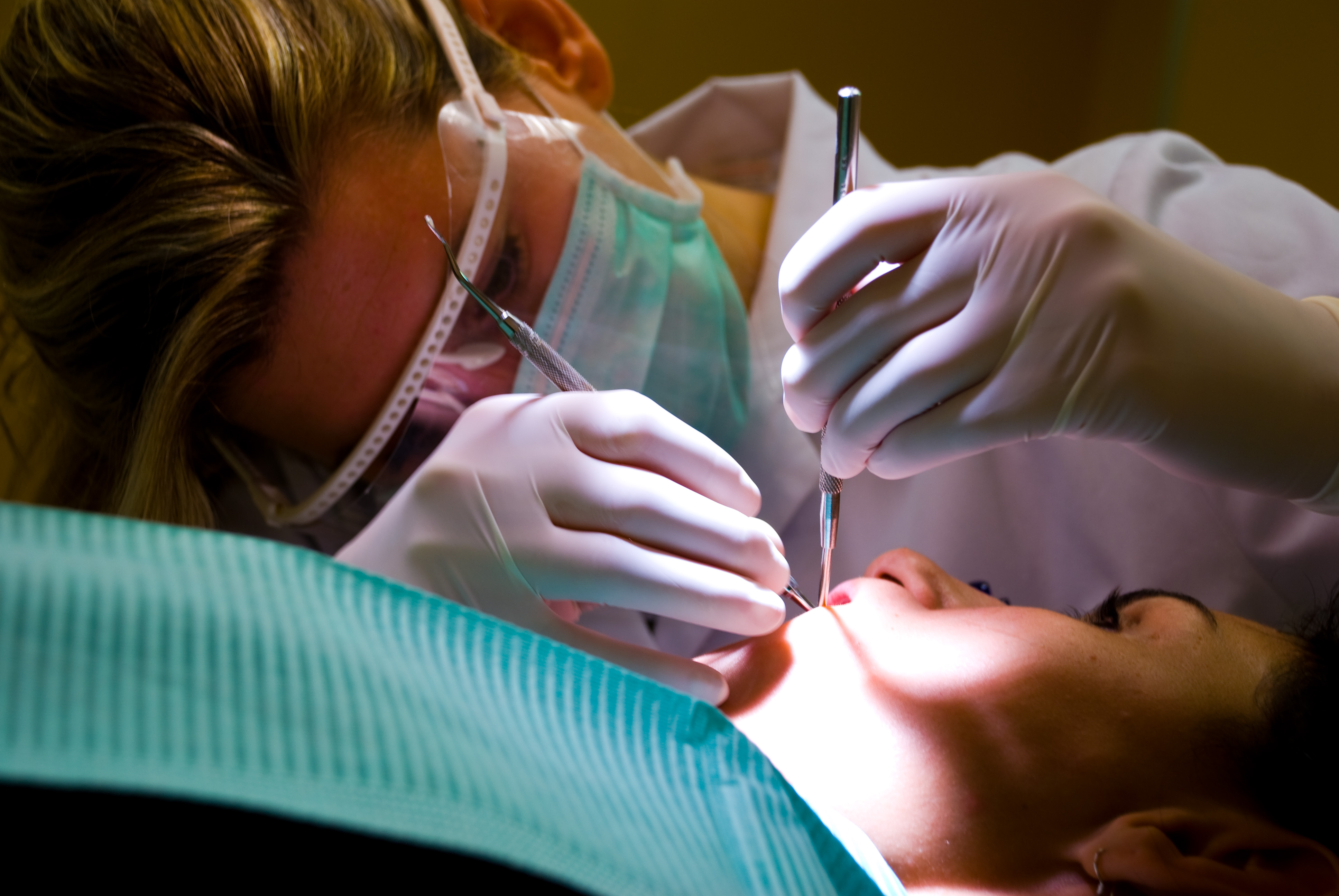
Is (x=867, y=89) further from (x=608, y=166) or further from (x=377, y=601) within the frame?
(x=377, y=601)

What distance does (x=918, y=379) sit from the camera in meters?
0.85

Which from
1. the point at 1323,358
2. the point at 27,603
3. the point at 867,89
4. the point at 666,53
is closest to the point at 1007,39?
the point at 867,89

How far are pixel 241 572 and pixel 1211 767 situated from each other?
0.93 m

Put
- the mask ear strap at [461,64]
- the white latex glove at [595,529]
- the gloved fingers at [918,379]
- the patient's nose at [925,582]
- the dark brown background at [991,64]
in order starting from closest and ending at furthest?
the gloved fingers at [918,379]
the white latex glove at [595,529]
the patient's nose at [925,582]
the mask ear strap at [461,64]
the dark brown background at [991,64]

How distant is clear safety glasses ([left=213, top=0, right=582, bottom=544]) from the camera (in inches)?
44.4

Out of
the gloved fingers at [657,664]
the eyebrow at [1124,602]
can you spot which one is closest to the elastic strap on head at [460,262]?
the gloved fingers at [657,664]

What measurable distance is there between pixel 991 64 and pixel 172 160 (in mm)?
2100

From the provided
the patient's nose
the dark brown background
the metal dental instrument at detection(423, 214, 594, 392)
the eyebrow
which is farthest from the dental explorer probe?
the dark brown background

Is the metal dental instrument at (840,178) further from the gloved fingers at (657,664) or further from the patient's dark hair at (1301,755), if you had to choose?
the patient's dark hair at (1301,755)

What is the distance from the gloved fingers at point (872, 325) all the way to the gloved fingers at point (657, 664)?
1.12 ft

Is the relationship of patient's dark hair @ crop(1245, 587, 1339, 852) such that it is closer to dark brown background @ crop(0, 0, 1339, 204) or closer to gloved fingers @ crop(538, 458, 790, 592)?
gloved fingers @ crop(538, 458, 790, 592)

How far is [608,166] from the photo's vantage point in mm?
1253

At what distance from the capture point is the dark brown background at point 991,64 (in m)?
1.95

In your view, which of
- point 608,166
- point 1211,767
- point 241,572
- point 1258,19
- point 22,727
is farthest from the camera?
point 1258,19
